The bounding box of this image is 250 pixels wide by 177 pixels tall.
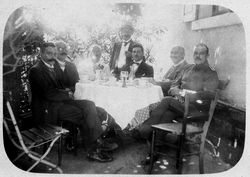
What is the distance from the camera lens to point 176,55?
3.10 meters

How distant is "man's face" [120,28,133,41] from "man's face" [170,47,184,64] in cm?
49

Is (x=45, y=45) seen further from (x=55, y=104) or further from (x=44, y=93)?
(x=55, y=104)

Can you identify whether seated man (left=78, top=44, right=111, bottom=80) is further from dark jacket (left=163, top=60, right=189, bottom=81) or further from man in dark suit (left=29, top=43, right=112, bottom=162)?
dark jacket (left=163, top=60, right=189, bottom=81)

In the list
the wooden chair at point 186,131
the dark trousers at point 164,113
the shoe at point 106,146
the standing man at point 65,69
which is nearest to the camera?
the wooden chair at point 186,131

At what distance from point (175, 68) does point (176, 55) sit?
150 mm

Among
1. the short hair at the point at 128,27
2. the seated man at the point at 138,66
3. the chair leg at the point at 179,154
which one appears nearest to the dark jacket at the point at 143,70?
the seated man at the point at 138,66

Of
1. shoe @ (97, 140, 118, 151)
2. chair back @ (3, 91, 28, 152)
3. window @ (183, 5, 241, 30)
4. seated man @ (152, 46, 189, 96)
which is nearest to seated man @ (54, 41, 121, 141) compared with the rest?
shoe @ (97, 140, 118, 151)

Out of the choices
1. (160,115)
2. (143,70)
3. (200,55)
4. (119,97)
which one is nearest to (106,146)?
(119,97)

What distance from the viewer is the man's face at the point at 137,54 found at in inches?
122

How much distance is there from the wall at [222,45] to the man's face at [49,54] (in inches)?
48.5

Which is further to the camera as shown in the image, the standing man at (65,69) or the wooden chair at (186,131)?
the standing man at (65,69)

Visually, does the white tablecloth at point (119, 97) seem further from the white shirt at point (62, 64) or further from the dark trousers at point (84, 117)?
the white shirt at point (62, 64)

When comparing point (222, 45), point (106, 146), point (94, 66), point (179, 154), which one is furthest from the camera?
point (106, 146)

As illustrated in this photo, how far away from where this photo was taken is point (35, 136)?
298 cm
